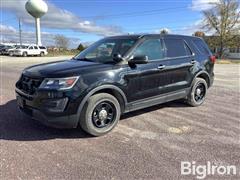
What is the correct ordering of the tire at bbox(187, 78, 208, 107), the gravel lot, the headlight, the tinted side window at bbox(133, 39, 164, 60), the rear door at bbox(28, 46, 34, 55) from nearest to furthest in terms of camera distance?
1. the gravel lot
2. the headlight
3. the tinted side window at bbox(133, 39, 164, 60)
4. the tire at bbox(187, 78, 208, 107)
5. the rear door at bbox(28, 46, 34, 55)

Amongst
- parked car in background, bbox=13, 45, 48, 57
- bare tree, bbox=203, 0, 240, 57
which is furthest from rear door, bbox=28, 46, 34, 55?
bare tree, bbox=203, 0, 240, 57

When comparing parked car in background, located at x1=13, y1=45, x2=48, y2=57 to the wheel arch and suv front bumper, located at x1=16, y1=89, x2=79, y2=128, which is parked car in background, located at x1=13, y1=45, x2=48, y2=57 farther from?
suv front bumper, located at x1=16, y1=89, x2=79, y2=128

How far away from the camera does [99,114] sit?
4.44 metres

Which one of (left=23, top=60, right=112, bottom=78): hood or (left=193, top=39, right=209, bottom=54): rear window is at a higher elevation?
(left=193, top=39, right=209, bottom=54): rear window

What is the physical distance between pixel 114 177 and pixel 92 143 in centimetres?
110

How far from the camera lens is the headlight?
3959 mm

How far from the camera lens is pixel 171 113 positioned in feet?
18.8

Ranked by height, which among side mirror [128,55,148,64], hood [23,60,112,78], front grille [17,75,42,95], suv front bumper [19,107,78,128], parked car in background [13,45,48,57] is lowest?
suv front bumper [19,107,78,128]

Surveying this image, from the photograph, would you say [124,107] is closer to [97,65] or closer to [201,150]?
[97,65]

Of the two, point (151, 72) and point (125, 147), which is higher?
point (151, 72)

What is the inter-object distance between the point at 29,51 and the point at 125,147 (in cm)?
3742

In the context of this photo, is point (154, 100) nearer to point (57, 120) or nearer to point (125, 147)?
point (125, 147)

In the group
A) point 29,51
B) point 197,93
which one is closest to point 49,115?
point 197,93

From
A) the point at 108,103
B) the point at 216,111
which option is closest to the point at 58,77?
the point at 108,103
